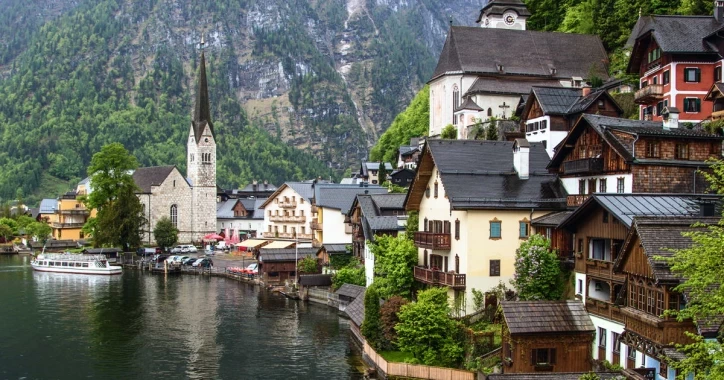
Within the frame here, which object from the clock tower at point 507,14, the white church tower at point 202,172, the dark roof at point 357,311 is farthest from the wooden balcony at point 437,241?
the white church tower at point 202,172

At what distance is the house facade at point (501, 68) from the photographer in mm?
85688

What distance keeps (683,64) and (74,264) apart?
2882 inches

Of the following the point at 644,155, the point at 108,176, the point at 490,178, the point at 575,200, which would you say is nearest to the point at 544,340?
the point at 575,200

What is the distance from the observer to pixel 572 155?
4419cm

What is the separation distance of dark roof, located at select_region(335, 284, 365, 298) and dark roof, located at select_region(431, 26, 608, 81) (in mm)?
34723

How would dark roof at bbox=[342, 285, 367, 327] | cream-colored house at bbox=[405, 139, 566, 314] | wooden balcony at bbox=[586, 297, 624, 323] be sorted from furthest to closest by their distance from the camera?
dark roof at bbox=[342, 285, 367, 327], cream-colored house at bbox=[405, 139, 566, 314], wooden balcony at bbox=[586, 297, 624, 323]

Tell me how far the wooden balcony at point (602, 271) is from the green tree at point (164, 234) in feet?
295

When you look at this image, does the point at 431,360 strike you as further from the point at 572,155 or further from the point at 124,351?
the point at 124,351

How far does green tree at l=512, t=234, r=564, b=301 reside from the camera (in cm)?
3922

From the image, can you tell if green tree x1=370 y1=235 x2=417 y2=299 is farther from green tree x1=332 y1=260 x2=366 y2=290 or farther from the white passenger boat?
the white passenger boat

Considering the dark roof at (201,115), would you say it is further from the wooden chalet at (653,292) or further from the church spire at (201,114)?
the wooden chalet at (653,292)

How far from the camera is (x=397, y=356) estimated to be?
41625 mm

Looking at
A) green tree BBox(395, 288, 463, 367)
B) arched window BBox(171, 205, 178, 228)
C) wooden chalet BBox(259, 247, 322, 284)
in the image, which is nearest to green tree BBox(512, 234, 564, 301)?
green tree BBox(395, 288, 463, 367)

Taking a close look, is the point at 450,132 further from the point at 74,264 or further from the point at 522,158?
the point at 74,264
